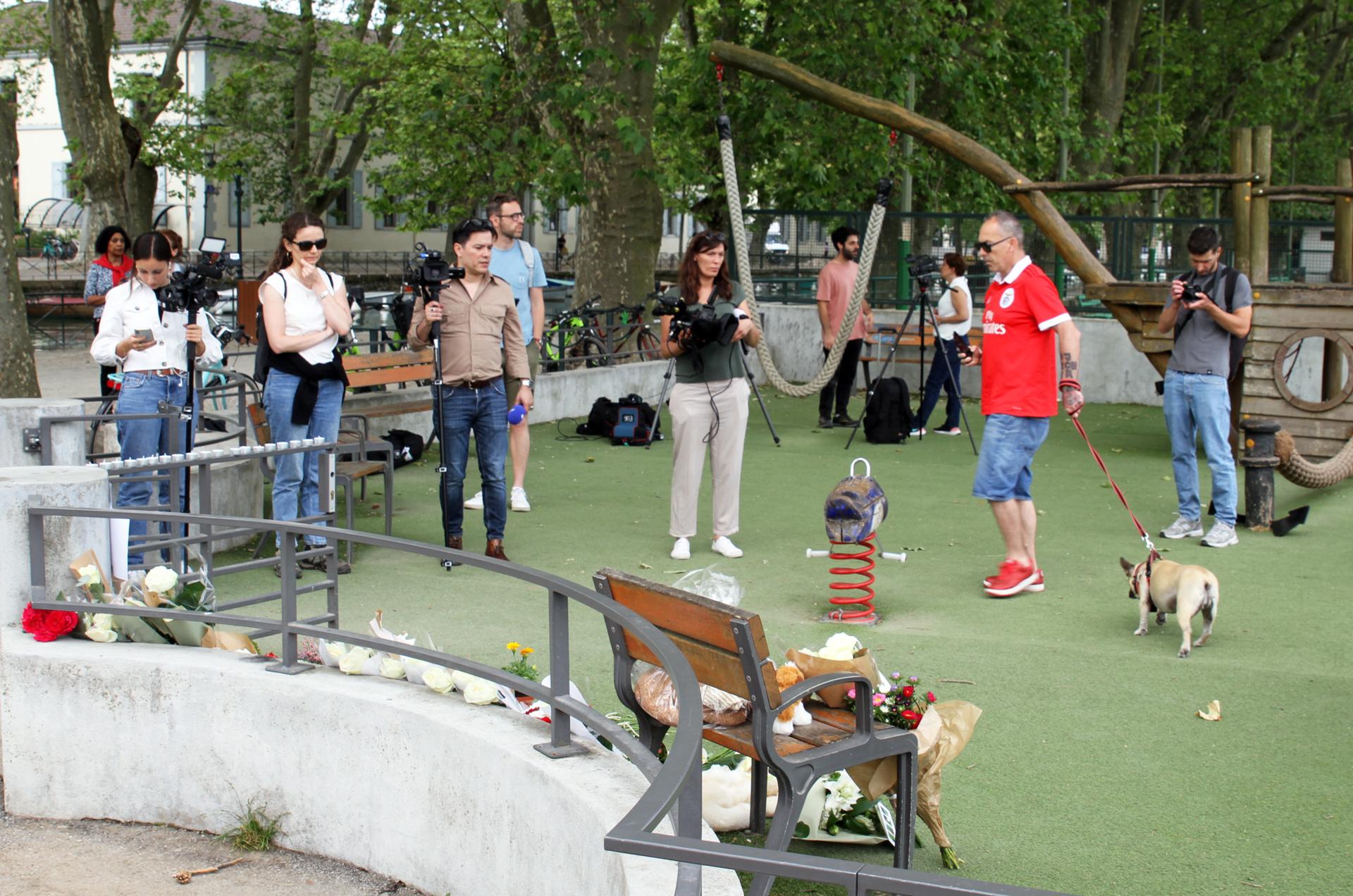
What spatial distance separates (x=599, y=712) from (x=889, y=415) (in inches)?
356

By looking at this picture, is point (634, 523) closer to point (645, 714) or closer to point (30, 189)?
point (645, 714)

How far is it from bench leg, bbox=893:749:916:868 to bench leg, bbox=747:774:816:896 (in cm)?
40

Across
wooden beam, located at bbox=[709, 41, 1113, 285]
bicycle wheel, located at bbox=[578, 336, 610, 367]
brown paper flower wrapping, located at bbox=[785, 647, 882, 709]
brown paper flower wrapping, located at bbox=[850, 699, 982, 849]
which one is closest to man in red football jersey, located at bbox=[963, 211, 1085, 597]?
brown paper flower wrapping, located at bbox=[850, 699, 982, 849]

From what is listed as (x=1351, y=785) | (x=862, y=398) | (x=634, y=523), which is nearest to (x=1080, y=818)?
(x=1351, y=785)

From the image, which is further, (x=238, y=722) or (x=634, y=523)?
(x=634, y=523)

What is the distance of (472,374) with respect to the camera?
7656mm

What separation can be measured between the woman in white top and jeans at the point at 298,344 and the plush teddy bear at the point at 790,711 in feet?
12.8

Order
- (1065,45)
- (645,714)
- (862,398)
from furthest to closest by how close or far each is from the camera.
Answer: (1065,45) < (862,398) < (645,714)

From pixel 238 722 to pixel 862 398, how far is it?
12264 mm

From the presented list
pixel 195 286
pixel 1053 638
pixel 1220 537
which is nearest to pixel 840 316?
pixel 1220 537

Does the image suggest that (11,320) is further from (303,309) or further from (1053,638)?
(1053,638)

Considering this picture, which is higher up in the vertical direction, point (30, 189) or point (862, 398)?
point (30, 189)

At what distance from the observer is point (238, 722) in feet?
14.5

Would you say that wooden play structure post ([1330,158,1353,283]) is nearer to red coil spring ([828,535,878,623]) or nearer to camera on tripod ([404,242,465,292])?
red coil spring ([828,535,878,623])
